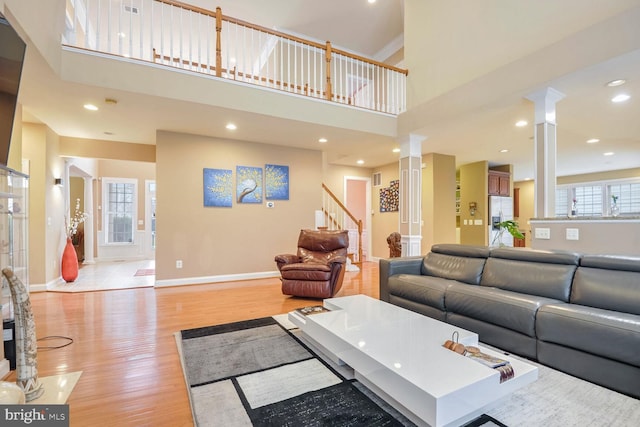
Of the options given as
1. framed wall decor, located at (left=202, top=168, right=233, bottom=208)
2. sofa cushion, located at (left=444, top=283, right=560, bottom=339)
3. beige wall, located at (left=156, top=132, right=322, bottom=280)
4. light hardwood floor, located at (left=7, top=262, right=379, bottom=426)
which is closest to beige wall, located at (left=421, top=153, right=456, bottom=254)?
light hardwood floor, located at (left=7, top=262, right=379, bottom=426)

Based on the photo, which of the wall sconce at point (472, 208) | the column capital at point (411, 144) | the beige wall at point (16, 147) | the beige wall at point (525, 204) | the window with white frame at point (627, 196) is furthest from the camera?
the beige wall at point (525, 204)

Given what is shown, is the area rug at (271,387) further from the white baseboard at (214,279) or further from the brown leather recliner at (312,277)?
the white baseboard at (214,279)

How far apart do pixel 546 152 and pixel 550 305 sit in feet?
6.65

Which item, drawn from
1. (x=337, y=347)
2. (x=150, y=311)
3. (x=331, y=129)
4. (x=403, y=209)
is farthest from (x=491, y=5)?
(x=150, y=311)

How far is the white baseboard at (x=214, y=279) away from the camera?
15.9ft

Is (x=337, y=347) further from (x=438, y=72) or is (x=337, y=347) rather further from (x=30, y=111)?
(x=30, y=111)

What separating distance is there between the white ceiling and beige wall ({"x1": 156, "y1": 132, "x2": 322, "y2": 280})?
1.04 ft

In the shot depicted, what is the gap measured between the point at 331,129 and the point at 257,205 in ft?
6.46

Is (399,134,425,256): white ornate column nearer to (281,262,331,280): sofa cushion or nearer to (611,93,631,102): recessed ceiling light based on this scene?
(281,262,331,280): sofa cushion

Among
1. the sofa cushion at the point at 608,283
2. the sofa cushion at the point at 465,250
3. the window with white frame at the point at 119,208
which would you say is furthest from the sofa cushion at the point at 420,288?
the window with white frame at the point at 119,208

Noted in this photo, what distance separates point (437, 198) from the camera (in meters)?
6.55

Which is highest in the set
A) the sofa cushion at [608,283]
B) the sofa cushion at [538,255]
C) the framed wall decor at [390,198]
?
the framed wall decor at [390,198]

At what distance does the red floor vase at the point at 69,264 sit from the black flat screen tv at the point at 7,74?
146 inches

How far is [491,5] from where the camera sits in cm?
382
